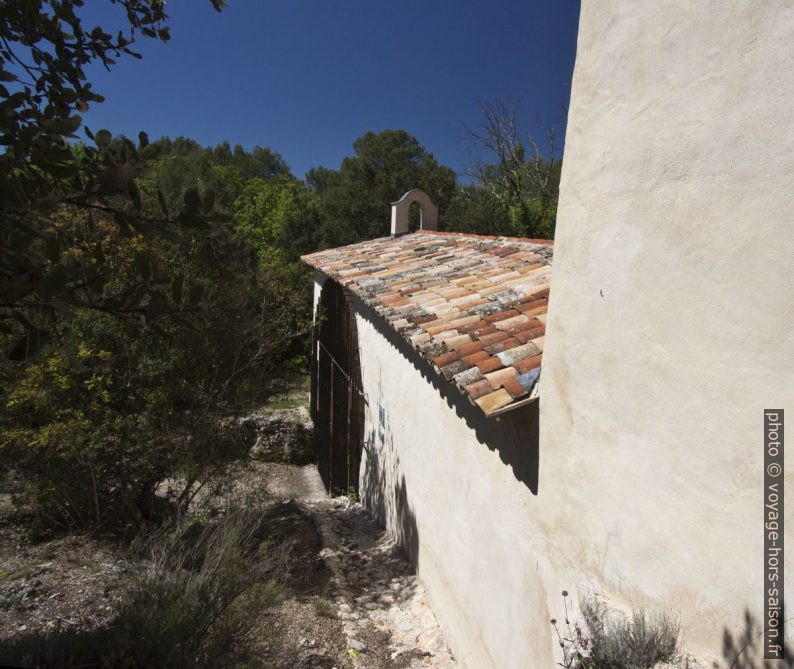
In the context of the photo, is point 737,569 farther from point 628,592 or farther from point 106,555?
point 106,555

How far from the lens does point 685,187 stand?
2076 millimetres

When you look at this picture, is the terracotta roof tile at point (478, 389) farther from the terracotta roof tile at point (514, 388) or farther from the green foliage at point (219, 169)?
the green foliage at point (219, 169)

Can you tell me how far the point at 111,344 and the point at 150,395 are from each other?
0.87 metres

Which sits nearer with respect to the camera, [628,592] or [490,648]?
[628,592]

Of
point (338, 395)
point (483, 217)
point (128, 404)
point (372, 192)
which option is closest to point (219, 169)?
point (372, 192)

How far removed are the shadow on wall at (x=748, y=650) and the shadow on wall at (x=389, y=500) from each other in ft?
15.2

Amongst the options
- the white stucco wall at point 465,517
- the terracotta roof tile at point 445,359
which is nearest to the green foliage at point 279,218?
the white stucco wall at point 465,517

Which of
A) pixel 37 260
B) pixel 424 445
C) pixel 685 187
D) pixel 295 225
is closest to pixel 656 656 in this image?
pixel 685 187

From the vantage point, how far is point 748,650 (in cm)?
183

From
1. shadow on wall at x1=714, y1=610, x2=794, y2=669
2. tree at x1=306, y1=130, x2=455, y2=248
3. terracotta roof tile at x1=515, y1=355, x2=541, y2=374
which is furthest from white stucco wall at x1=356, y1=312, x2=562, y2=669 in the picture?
tree at x1=306, y1=130, x2=455, y2=248

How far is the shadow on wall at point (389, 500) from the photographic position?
21.5ft

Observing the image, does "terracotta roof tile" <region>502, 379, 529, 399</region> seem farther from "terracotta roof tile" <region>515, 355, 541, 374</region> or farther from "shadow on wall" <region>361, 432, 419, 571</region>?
"shadow on wall" <region>361, 432, 419, 571</region>

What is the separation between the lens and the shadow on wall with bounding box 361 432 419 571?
6566 millimetres

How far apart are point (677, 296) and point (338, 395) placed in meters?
9.63
